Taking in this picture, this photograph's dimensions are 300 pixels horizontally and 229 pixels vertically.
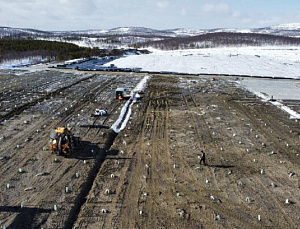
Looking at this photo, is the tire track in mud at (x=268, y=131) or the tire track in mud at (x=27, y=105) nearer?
the tire track in mud at (x=268, y=131)

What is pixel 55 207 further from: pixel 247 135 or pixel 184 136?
pixel 247 135

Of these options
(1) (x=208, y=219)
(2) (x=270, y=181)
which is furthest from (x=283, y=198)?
(1) (x=208, y=219)

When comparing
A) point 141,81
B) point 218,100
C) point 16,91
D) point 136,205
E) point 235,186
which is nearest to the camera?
point 136,205

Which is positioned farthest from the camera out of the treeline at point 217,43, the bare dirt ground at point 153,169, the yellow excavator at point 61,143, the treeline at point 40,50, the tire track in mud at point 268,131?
the treeline at point 217,43

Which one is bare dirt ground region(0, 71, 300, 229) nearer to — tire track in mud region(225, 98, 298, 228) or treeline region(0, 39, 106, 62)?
tire track in mud region(225, 98, 298, 228)

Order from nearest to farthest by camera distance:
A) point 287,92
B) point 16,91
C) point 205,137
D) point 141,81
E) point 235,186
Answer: point 235,186 → point 205,137 → point 16,91 → point 287,92 → point 141,81

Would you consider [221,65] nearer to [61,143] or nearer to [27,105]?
[27,105]

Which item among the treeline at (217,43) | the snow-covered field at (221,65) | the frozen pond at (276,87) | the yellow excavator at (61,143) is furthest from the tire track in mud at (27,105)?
the treeline at (217,43)

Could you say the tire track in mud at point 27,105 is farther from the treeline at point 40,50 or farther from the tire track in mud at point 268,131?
the treeline at point 40,50
